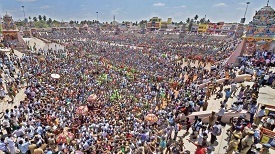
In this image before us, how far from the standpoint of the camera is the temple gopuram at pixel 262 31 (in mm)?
18047

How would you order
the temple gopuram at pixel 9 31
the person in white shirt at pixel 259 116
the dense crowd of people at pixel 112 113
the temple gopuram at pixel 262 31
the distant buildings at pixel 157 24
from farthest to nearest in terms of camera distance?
the distant buildings at pixel 157 24 → the temple gopuram at pixel 9 31 → the temple gopuram at pixel 262 31 → the person in white shirt at pixel 259 116 → the dense crowd of people at pixel 112 113

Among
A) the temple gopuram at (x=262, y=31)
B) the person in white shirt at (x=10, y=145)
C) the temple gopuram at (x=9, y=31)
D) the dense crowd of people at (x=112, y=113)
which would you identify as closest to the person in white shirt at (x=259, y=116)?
the dense crowd of people at (x=112, y=113)

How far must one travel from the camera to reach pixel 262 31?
18.3 m

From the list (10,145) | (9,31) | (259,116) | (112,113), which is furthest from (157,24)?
(10,145)

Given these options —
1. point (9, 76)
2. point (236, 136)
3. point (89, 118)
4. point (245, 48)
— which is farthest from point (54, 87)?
point (245, 48)

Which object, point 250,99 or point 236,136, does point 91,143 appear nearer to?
point 236,136

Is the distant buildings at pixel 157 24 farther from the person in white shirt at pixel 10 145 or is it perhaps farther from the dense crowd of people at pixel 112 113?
the person in white shirt at pixel 10 145

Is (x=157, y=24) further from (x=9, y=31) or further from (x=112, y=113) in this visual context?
(x=112, y=113)

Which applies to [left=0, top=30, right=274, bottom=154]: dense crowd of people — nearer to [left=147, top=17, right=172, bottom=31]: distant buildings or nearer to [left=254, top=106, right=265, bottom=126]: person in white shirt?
[left=254, top=106, right=265, bottom=126]: person in white shirt

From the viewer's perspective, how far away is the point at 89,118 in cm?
1159

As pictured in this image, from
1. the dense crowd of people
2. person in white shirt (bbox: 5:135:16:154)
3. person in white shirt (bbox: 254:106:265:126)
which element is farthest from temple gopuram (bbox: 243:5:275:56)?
person in white shirt (bbox: 5:135:16:154)

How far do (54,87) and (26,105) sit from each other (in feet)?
14.5

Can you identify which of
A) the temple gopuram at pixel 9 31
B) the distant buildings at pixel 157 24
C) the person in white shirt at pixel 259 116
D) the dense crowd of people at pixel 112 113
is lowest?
the dense crowd of people at pixel 112 113

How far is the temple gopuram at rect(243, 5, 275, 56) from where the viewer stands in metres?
18.0
